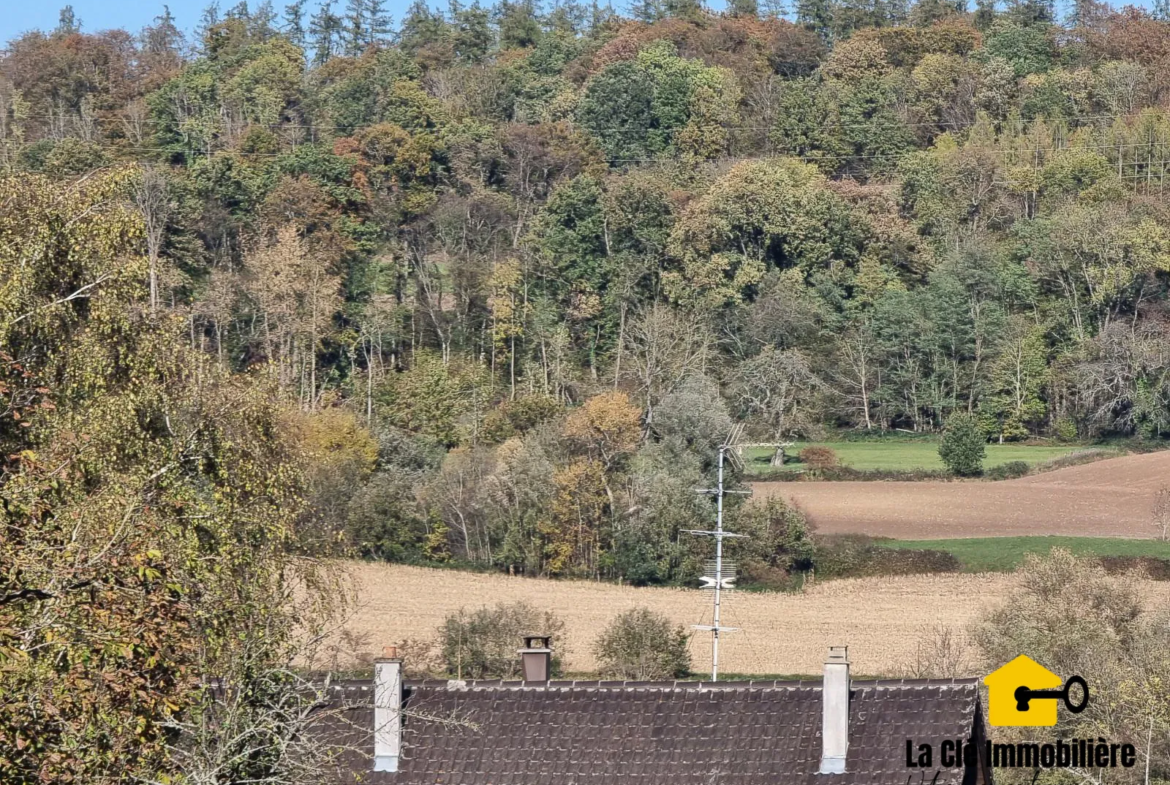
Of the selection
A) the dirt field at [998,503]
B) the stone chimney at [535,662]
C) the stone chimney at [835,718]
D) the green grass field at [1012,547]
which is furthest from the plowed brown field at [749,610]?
the stone chimney at [835,718]

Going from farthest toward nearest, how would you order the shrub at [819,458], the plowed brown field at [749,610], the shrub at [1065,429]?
the shrub at [1065,429] → the shrub at [819,458] → the plowed brown field at [749,610]

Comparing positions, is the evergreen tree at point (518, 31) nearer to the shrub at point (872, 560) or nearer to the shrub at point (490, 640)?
the shrub at point (872, 560)

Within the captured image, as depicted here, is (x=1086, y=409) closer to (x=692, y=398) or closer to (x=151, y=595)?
(x=692, y=398)

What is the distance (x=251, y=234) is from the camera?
265 ft

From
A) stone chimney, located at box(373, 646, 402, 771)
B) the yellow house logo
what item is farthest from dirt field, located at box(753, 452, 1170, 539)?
stone chimney, located at box(373, 646, 402, 771)

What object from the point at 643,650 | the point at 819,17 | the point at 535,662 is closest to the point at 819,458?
the point at 643,650

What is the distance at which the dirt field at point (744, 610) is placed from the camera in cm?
4234

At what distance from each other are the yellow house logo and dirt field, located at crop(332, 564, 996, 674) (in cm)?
1146

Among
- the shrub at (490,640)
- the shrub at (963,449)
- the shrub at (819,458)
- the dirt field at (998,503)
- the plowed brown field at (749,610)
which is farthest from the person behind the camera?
the shrub at (819,458)

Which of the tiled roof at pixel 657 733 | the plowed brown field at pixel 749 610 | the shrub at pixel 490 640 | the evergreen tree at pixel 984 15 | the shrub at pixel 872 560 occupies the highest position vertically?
the evergreen tree at pixel 984 15

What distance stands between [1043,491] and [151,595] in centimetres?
5569

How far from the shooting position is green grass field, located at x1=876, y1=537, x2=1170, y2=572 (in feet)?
173

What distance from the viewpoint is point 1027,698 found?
25.3m

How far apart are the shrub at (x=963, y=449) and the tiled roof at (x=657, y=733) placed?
47.6 m
